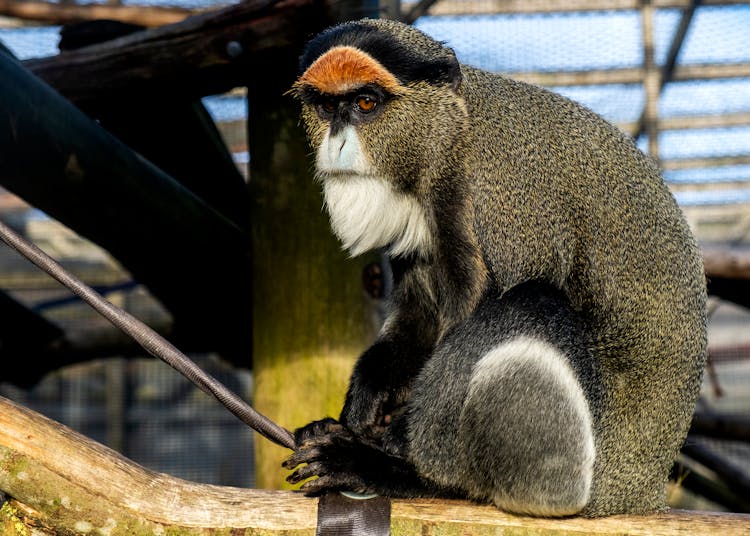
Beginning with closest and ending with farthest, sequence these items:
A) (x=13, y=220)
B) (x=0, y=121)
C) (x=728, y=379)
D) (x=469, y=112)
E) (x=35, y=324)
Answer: (x=469, y=112), (x=0, y=121), (x=35, y=324), (x=13, y=220), (x=728, y=379)

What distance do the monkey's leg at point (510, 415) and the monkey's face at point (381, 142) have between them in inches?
19.5

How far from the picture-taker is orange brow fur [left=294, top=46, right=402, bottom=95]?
3172 mm

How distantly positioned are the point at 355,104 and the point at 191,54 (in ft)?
4.84

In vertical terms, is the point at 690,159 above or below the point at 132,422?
above

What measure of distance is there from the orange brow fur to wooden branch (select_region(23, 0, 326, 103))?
0.95m

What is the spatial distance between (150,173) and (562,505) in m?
2.69

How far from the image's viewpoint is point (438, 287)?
3.37 metres

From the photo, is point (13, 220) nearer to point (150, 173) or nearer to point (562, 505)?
point (150, 173)

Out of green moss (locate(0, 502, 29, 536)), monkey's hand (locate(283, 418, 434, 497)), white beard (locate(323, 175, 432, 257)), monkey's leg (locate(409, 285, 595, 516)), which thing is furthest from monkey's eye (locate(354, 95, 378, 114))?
green moss (locate(0, 502, 29, 536))

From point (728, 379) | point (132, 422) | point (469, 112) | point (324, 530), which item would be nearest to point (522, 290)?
point (469, 112)

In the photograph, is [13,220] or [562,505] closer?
[562,505]

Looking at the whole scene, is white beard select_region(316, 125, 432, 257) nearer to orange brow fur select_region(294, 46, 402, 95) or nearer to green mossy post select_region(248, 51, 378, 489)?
orange brow fur select_region(294, 46, 402, 95)

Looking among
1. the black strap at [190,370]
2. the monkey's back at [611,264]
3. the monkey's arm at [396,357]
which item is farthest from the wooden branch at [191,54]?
the black strap at [190,370]

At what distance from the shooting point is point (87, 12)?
5.62 metres
